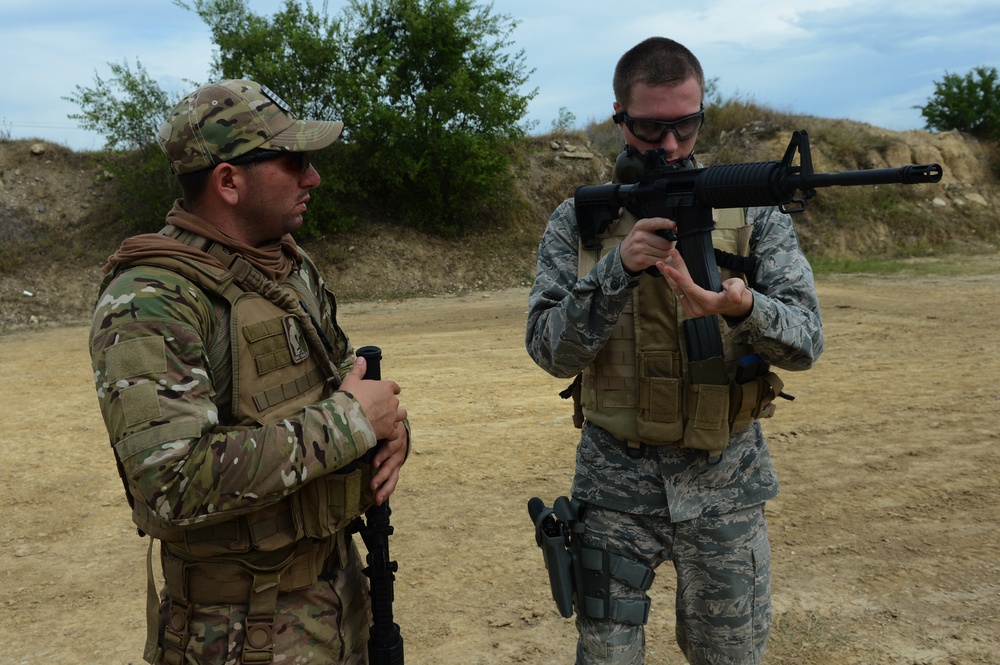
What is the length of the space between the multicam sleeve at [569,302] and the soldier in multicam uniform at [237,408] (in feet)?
1.75

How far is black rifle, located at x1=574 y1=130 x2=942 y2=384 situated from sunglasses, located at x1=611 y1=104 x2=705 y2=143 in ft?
0.26

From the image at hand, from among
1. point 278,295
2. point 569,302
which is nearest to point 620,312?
point 569,302

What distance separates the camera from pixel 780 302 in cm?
246

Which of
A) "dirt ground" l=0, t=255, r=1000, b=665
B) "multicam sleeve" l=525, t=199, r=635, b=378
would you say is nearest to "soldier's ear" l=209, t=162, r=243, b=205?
"multicam sleeve" l=525, t=199, r=635, b=378

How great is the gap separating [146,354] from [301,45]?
745 inches

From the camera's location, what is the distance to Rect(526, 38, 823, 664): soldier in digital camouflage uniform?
250 cm

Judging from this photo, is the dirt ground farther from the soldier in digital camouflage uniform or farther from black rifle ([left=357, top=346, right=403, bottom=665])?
black rifle ([left=357, top=346, right=403, bottom=665])

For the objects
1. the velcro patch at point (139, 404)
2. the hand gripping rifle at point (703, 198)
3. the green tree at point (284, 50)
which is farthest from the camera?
the green tree at point (284, 50)

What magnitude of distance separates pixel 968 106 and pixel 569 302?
29.2m

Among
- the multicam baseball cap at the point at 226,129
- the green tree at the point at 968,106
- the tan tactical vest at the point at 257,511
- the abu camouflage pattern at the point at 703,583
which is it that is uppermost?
the green tree at the point at 968,106

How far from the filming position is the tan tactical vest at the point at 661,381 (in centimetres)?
250

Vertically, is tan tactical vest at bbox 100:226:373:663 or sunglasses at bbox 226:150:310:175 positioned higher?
sunglasses at bbox 226:150:310:175

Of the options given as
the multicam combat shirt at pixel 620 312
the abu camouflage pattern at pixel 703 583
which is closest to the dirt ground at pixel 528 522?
the abu camouflage pattern at pixel 703 583

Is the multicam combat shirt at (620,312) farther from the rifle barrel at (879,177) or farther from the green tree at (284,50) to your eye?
the green tree at (284,50)
